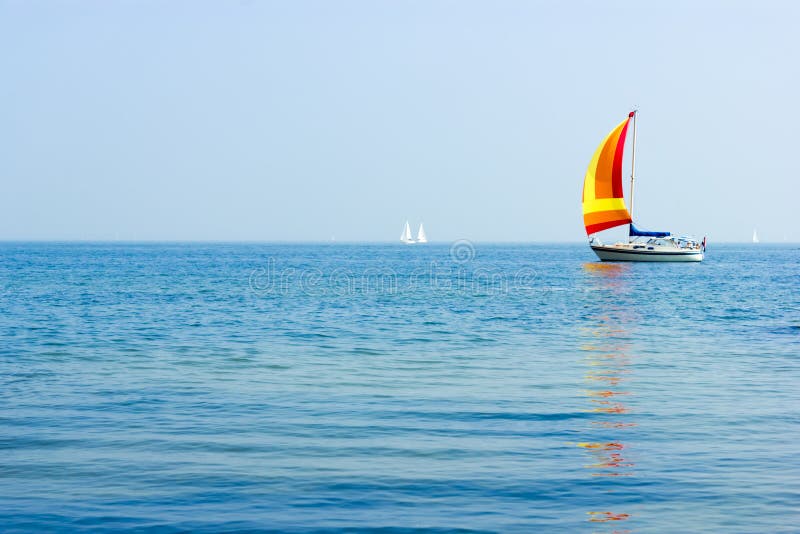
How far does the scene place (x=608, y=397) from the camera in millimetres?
17438

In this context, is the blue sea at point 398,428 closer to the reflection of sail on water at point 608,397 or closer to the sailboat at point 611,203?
the reflection of sail on water at point 608,397

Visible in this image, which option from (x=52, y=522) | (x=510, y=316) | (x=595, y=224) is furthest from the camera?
(x=595, y=224)

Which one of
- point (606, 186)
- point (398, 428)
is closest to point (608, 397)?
point (398, 428)

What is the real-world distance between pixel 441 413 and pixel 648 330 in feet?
58.5

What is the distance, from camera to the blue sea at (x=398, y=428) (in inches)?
398

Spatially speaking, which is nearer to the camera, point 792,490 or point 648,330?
point 792,490

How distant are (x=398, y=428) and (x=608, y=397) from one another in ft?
15.9

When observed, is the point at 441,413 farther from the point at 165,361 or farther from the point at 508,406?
the point at 165,361

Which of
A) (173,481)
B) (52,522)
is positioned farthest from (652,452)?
(52,522)

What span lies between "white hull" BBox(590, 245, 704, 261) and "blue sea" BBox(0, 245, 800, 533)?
6187 centimetres

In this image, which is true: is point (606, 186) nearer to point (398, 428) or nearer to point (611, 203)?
point (611, 203)

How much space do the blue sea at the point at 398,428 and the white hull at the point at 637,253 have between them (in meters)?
61.9

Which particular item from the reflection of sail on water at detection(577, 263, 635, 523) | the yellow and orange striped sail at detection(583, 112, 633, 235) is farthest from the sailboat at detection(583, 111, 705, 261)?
the reflection of sail on water at detection(577, 263, 635, 523)

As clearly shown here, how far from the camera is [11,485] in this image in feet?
36.3
